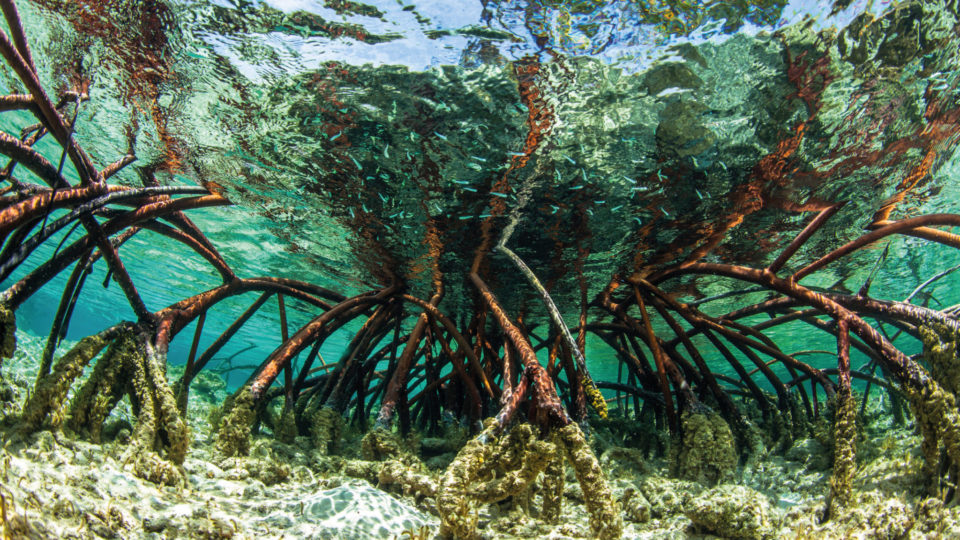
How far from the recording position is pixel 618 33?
3254 mm

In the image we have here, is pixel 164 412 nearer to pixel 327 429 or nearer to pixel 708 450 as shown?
pixel 327 429

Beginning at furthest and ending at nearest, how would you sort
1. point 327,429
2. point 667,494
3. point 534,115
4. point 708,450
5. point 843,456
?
point 327,429, point 534,115, point 708,450, point 667,494, point 843,456

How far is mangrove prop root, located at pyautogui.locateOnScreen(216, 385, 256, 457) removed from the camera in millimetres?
3520

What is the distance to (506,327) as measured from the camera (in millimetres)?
3432

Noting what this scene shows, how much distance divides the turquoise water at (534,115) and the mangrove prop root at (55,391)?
2917 millimetres

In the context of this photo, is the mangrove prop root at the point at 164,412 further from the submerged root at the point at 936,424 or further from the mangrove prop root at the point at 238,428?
the submerged root at the point at 936,424

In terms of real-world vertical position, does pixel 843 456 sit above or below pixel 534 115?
below

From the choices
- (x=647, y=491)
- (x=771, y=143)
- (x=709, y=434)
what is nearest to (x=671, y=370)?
(x=709, y=434)

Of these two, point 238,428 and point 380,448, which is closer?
point 238,428

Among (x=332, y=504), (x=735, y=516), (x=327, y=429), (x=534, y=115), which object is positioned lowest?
(x=327, y=429)

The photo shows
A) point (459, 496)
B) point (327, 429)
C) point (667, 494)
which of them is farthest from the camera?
point (327, 429)

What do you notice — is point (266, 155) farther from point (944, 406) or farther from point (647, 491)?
point (944, 406)

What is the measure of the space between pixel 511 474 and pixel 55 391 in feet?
10.4

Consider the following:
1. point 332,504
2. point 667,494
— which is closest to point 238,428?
point 332,504
